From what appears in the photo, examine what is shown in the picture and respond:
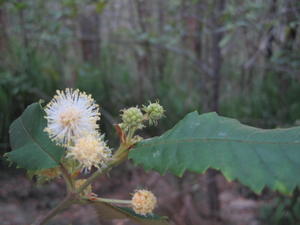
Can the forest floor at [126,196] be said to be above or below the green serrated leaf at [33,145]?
below

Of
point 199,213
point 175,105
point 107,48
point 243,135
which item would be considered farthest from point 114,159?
point 107,48

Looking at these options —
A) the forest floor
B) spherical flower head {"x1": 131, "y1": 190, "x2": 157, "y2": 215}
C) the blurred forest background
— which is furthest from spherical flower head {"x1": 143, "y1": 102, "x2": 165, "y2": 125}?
the forest floor

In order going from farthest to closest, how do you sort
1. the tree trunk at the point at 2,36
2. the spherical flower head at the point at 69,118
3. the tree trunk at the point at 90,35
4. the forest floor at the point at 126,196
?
the tree trunk at the point at 90,35 → the tree trunk at the point at 2,36 → the forest floor at the point at 126,196 → the spherical flower head at the point at 69,118

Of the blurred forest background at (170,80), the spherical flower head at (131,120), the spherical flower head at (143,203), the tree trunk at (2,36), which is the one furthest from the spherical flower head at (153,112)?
the tree trunk at (2,36)

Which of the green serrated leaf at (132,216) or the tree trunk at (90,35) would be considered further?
the tree trunk at (90,35)

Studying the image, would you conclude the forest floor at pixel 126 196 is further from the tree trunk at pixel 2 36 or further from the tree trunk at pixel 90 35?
the tree trunk at pixel 90 35

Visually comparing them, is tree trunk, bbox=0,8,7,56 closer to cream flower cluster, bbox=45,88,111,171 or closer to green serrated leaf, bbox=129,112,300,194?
cream flower cluster, bbox=45,88,111,171

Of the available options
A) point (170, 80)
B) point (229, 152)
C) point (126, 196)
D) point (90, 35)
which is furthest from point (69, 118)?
point (90, 35)

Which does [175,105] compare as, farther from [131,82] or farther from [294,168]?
[294,168]
